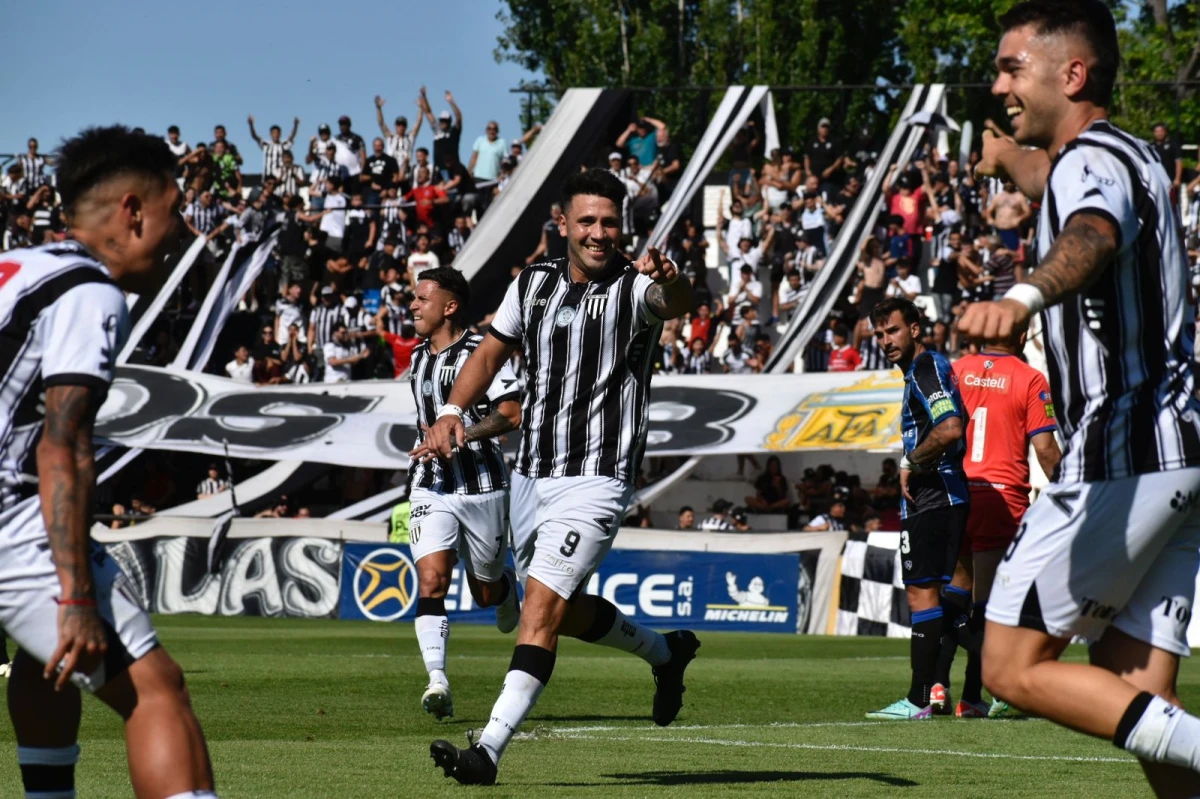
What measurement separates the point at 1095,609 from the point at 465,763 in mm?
2839

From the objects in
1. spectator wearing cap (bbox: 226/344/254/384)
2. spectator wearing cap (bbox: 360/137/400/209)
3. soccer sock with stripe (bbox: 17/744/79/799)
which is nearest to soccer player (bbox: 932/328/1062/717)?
soccer sock with stripe (bbox: 17/744/79/799)

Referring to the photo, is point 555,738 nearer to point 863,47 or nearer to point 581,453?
point 581,453

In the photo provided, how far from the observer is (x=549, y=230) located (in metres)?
27.6

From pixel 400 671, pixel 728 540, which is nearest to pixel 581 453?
pixel 400 671

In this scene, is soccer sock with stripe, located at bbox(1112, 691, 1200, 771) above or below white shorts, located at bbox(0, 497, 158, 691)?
below

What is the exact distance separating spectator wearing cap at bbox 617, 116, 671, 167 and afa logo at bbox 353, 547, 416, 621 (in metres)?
10.3

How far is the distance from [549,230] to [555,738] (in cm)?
1964

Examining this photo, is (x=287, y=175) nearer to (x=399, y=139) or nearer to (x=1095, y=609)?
(x=399, y=139)

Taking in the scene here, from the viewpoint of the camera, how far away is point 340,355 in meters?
27.5

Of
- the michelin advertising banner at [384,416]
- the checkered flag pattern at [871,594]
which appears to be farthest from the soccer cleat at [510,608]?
the michelin advertising banner at [384,416]

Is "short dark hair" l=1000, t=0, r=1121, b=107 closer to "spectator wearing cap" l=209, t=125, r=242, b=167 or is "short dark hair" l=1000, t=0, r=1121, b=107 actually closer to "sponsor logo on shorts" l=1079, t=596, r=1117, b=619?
"sponsor logo on shorts" l=1079, t=596, r=1117, b=619

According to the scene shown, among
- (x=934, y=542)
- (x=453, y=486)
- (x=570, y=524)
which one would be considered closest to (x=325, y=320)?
(x=453, y=486)

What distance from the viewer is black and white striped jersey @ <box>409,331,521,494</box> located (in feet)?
33.3

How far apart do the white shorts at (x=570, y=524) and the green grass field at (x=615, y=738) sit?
833mm
